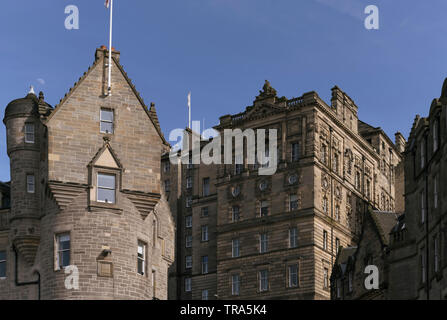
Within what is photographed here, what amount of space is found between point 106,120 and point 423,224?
20.0 m

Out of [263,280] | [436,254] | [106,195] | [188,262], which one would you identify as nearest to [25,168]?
[106,195]

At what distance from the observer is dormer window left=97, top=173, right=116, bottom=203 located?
70.6 m

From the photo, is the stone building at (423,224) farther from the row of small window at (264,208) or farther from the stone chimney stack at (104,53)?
the row of small window at (264,208)

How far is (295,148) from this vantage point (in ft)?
445

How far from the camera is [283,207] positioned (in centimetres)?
13375

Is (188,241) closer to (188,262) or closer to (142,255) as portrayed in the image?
(188,262)

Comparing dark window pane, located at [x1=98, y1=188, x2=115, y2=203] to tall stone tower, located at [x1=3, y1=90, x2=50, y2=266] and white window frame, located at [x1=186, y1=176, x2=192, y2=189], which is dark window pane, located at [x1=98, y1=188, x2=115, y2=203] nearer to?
tall stone tower, located at [x1=3, y1=90, x2=50, y2=266]

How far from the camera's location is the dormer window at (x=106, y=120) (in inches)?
2837
